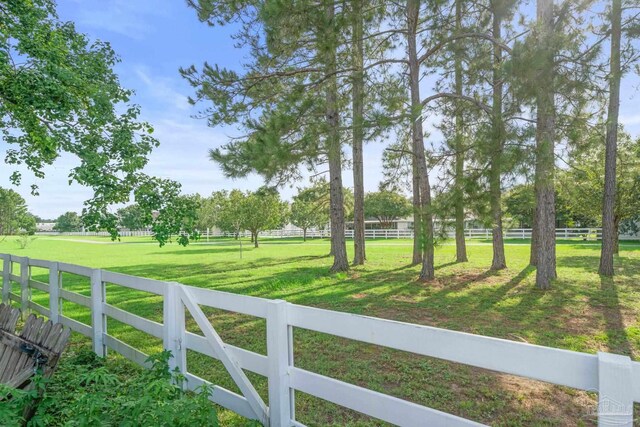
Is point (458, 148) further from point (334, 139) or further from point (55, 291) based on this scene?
point (55, 291)

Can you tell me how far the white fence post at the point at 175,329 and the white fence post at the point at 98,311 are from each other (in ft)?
5.34

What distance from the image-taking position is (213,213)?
Result: 1895 inches

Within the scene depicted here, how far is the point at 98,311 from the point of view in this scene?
15.1 feet

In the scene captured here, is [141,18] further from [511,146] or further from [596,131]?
[596,131]

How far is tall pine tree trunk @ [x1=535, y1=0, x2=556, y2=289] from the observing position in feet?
23.8

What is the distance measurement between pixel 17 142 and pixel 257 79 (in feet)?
19.9

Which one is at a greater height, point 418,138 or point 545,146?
point 418,138

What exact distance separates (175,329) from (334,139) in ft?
23.3

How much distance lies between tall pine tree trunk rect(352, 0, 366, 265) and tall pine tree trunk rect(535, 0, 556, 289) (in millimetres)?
3804

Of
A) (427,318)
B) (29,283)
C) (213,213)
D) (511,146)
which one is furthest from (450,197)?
(213,213)

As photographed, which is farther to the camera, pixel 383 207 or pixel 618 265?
pixel 383 207

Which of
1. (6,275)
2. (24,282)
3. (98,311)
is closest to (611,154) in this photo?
(98,311)

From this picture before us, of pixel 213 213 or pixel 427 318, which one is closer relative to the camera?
pixel 427 318

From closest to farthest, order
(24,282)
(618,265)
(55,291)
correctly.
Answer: (55,291)
(24,282)
(618,265)
